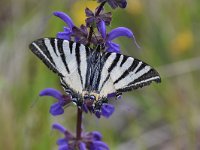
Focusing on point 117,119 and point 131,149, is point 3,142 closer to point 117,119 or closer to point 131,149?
point 131,149

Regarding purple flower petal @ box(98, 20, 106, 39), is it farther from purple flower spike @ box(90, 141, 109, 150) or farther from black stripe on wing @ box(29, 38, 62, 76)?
purple flower spike @ box(90, 141, 109, 150)

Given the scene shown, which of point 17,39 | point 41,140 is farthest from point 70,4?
point 41,140

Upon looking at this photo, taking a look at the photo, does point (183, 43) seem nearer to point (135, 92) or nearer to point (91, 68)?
point (135, 92)

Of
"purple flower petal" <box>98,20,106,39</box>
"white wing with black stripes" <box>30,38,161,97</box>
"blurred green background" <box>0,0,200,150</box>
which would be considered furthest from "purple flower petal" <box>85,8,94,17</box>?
"blurred green background" <box>0,0,200,150</box>

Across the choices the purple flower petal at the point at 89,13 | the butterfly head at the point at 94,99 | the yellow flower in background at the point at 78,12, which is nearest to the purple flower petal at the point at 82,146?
the butterfly head at the point at 94,99

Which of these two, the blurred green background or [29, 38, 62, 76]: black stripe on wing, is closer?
[29, 38, 62, 76]: black stripe on wing

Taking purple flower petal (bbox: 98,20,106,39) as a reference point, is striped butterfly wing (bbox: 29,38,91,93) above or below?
below
